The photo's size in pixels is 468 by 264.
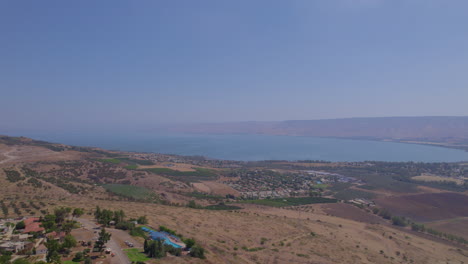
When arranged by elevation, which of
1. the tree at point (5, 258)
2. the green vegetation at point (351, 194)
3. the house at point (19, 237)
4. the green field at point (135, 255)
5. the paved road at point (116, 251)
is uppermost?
the tree at point (5, 258)

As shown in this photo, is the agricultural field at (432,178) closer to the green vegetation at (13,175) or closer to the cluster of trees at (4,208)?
the cluster of trees at (4,208)

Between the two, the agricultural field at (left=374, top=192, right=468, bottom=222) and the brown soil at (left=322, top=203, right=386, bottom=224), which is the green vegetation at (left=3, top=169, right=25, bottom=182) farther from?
the agricultural field at (left=374, top=192, right=468, bottom=222)

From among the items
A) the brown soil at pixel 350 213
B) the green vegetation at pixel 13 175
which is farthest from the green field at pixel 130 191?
the brown soil at pixel 350 213

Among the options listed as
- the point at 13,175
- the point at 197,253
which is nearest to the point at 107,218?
the point at 197,253

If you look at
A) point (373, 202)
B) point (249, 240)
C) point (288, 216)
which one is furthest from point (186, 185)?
point (373, 202)

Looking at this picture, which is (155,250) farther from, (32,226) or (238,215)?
(238,215)

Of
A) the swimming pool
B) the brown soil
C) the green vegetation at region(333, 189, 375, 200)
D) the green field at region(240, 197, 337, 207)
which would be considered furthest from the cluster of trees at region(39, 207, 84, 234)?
the green vegetation at region(333, 189, 375, 200)

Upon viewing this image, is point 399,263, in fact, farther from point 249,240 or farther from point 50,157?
point 50,157
